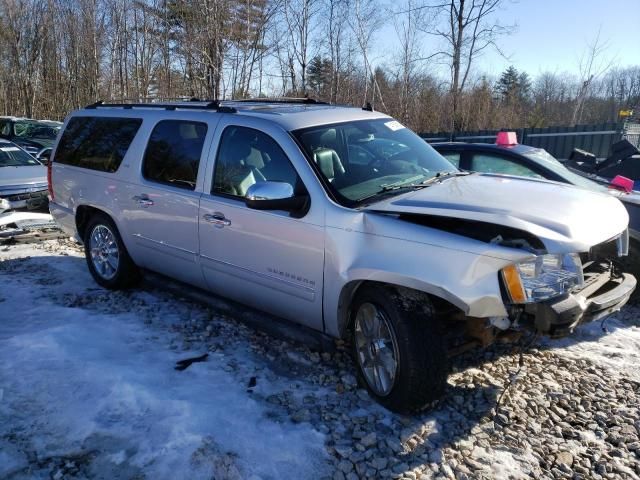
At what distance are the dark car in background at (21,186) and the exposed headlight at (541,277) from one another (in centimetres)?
737

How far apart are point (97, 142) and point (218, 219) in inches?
88.3

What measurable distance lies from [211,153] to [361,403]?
2229mm

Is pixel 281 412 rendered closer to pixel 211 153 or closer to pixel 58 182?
pixel 211 153

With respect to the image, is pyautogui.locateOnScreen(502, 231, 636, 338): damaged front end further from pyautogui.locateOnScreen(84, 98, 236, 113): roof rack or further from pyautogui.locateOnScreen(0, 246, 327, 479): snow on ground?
pyautogui.locateOnScreen(84, 98, 236, 113): roof rack

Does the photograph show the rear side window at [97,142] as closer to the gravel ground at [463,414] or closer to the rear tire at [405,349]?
the gravel ground at [463,414]

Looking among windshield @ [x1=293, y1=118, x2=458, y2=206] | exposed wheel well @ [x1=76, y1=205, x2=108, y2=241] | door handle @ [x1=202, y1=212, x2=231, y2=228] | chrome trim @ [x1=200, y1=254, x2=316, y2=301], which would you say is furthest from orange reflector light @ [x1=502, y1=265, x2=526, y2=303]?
exposed wheel well @ [x1=76, y1=205, x2=108, y2=241]

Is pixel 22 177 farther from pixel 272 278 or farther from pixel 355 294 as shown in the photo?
pixel 355 294

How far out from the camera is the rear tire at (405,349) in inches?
117

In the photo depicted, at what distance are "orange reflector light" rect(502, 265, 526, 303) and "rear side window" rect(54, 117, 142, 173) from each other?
12.3ft

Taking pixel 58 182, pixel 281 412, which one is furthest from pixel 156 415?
pixel 58 182

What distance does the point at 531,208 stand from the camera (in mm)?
3004

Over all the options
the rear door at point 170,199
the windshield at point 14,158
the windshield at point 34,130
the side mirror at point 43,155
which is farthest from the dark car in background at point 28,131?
the rear door at point 170,199

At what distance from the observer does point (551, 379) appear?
3.67m

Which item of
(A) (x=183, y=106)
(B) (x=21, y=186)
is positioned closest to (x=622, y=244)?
(A) (x=183, y=106)
